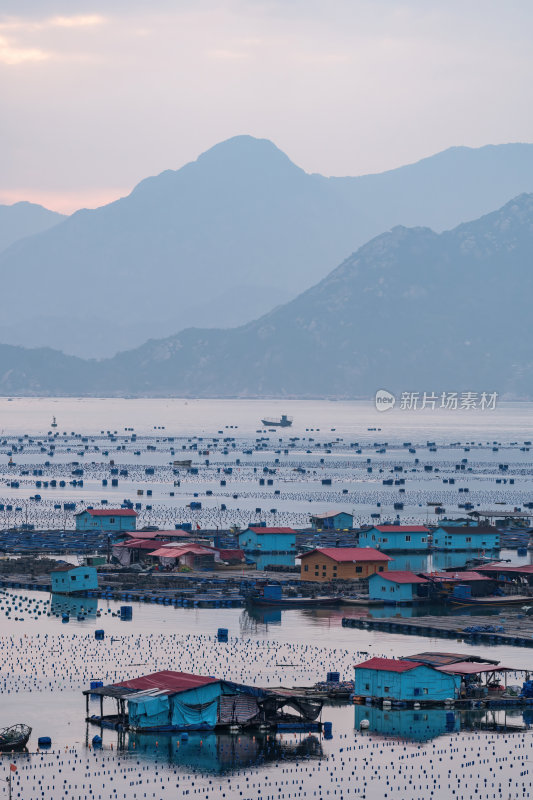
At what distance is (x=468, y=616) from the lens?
306ft

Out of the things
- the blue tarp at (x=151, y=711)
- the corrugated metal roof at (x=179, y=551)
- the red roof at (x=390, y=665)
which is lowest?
the blue tarp at (x=151, y=711)

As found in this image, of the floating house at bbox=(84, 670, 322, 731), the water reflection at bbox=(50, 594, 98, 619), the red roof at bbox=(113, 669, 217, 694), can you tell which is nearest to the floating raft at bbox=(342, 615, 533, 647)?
the water reflection at bbox=(50, 594, 98, 619)

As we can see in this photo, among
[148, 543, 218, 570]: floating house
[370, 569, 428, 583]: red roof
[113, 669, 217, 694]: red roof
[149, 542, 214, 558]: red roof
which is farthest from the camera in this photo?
[149, 542, 214, 558]: red roof

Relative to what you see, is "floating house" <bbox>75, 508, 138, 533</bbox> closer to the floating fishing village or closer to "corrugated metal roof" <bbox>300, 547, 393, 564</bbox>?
the floating fishing village

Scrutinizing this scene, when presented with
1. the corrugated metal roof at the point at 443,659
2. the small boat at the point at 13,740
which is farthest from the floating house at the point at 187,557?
the small boat at the point at 13,740

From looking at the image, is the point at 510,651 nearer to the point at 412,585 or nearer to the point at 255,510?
the point at 412,585

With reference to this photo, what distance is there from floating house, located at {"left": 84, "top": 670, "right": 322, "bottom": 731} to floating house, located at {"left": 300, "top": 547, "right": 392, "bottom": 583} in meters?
43.4

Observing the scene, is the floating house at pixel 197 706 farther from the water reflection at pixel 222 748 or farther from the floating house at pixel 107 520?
the floating house at pixel 107 520

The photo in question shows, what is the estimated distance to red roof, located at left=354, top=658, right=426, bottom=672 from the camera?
66.1 meters

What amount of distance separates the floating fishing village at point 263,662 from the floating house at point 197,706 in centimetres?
8

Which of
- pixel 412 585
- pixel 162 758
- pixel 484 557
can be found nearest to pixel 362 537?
pixel 484 557

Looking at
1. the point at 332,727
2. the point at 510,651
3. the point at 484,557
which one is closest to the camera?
the point at 332,727

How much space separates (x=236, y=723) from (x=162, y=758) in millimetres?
4575

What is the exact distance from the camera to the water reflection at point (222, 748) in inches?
2267
